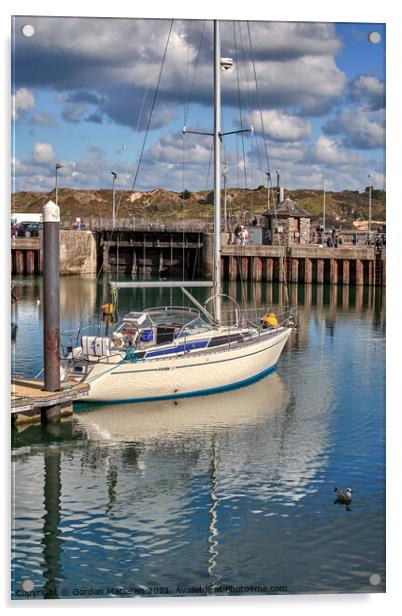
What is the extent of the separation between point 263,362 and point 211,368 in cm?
284

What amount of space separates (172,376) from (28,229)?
60.6 meters

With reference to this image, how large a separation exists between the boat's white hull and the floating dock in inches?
64.6

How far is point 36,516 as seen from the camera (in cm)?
1292

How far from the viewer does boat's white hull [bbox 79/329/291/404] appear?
20594 mm

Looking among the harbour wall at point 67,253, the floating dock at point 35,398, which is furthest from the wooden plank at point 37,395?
the harbour wall at point 67,253

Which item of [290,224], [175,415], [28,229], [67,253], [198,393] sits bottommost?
[175,415]

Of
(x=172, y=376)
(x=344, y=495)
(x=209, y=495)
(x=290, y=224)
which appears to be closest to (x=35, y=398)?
(x=209, y=495)

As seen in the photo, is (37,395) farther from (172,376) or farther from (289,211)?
(289,211)

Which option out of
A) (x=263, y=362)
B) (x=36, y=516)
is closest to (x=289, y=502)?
(x=36, y=516)

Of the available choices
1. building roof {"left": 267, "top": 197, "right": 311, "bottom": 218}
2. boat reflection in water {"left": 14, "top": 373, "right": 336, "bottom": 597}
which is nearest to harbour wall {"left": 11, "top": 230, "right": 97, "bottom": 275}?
building roof {"left": 267, "top": 197, "right": 311, "bottom": 218}

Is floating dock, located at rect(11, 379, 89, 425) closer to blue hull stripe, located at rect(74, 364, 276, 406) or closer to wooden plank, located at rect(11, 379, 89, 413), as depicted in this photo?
wooden plank, located at rect(11, 379, 89, 413)

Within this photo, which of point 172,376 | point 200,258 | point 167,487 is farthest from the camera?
point 200,258

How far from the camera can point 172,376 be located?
2130 cm
